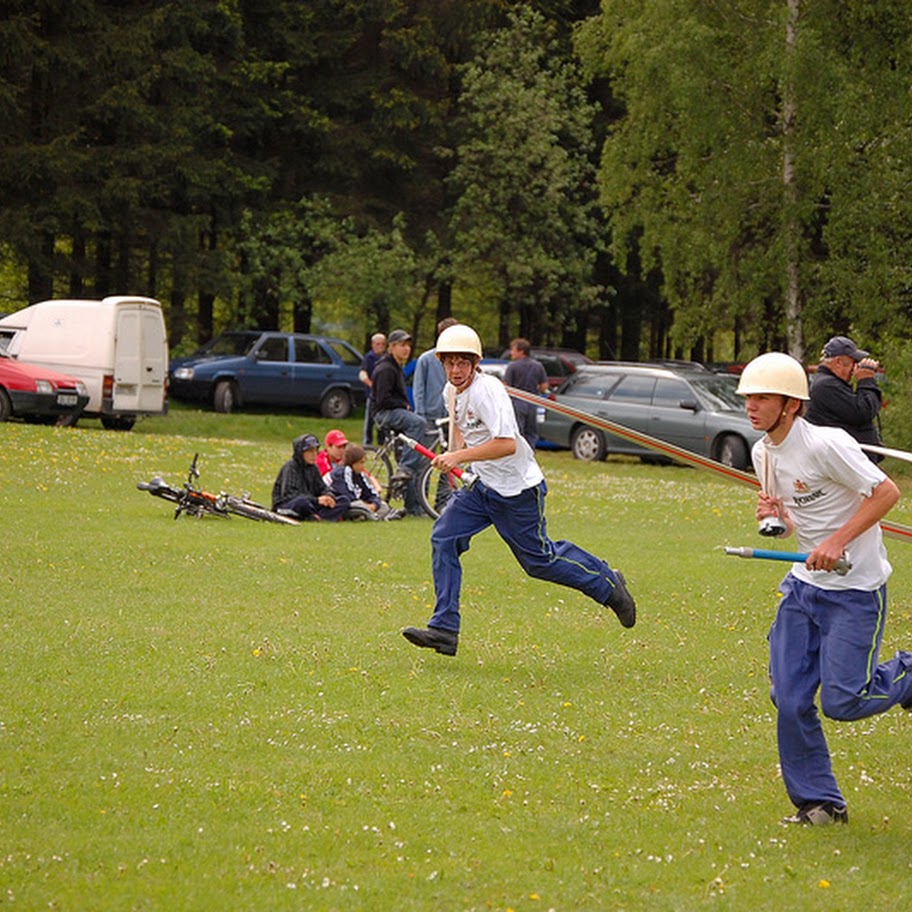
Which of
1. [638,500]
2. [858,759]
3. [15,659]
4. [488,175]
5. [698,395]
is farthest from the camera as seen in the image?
[488,175]

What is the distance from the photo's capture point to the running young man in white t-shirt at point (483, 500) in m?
9.62

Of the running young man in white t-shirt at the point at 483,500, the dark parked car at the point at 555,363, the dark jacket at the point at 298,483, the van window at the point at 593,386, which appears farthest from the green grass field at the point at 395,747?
the dark parked car at the point at 555,363

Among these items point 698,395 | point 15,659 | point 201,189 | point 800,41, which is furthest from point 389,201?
point 15,659

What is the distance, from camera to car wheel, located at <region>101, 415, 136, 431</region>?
102 ft

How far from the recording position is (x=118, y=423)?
103 ft

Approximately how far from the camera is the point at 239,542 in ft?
50.9

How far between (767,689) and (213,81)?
36543 millimetres

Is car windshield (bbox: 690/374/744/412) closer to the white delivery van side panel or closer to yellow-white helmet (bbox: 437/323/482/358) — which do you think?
the white delivery van side panel

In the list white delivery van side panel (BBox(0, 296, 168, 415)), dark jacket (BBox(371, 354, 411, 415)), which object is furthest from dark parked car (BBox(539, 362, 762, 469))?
dark jacket (BBox(371, 354, 411, 415))

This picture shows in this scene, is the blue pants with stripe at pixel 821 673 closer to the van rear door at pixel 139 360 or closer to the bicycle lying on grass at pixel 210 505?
the bicycle lying on grass at pixel 210 505

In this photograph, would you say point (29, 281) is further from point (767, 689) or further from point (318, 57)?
point (767, 689)

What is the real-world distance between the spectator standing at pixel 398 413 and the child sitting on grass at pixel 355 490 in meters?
0.36

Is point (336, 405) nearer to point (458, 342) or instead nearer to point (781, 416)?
point (458, 342)

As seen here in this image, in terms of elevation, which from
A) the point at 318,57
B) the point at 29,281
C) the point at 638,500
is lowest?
the point at 638,500
